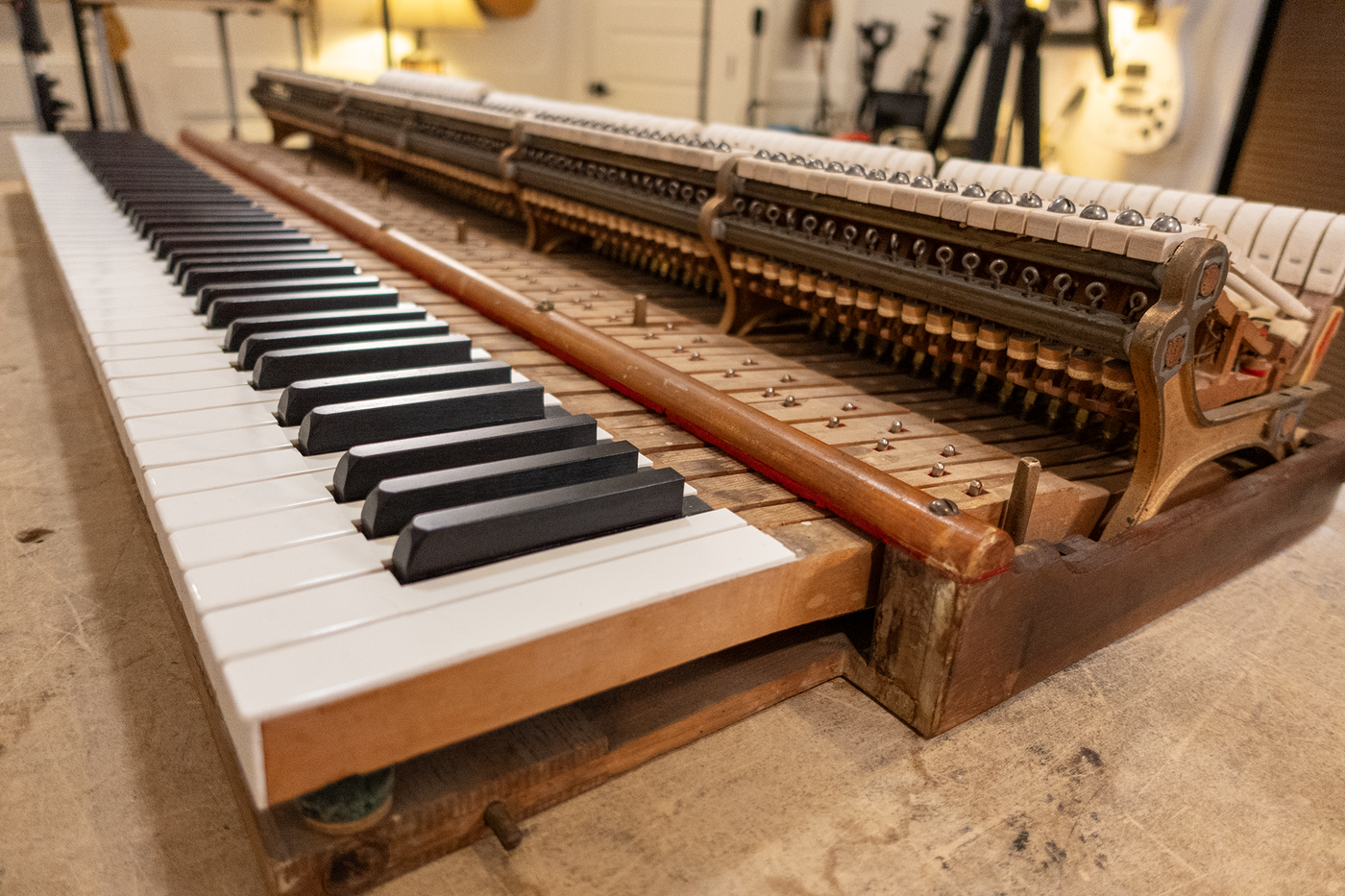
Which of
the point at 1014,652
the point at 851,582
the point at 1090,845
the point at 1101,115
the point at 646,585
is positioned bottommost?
the point at 1090,845

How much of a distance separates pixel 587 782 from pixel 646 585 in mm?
388

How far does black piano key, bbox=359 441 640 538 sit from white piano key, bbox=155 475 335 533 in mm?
130

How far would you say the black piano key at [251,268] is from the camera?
8.69ft

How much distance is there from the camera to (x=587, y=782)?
1399 mm

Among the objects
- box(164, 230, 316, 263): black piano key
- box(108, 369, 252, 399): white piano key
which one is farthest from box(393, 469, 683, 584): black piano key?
box(164, 230, 316, 263): black piano key

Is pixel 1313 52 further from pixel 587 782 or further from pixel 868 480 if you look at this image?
pixel 587 782

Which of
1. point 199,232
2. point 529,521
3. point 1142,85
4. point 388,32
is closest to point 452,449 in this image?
point 529,521

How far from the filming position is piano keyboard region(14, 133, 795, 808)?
3.54 ft

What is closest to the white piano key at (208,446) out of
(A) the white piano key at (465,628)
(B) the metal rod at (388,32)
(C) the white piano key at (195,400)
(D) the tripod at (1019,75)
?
(C) the white piano key at (195,400)

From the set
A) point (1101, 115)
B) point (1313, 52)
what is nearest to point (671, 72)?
point (1101, 115)

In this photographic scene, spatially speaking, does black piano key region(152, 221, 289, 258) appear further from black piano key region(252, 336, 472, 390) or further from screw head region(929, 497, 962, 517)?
screw head region(929, 497, 962, 517)

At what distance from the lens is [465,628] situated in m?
1.11

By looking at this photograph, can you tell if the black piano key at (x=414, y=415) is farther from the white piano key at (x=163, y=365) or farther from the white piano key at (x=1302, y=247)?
the white piano key at (x=1302, y=247)

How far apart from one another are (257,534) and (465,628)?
0.42 meters
